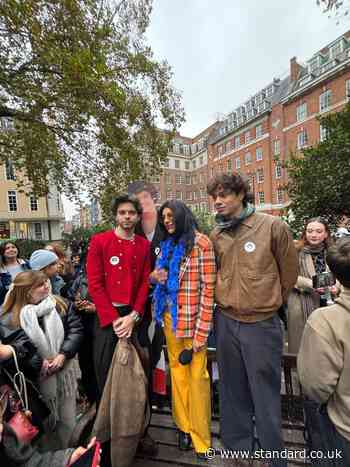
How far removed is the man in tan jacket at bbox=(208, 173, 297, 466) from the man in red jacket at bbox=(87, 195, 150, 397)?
2.14 feet

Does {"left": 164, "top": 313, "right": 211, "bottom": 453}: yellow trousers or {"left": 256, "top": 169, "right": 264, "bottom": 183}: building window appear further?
{"left": 256, "top": 169, "right": 264, "bottom": 183}: building window

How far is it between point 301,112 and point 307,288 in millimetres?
30293

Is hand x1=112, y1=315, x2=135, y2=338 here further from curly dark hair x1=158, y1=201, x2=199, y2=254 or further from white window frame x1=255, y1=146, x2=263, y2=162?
white window frame x1=255, y1=146, x2=263, y2=162

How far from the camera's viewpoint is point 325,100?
958 inches

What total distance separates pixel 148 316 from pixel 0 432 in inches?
46.0

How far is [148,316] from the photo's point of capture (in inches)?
85.7

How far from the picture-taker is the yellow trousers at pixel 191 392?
6.27ft

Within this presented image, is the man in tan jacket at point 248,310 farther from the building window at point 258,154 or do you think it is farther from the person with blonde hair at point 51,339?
the building window at point 258,154

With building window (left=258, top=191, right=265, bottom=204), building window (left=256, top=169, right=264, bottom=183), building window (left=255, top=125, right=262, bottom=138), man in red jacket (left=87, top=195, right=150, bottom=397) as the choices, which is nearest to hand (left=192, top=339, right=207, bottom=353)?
man in red jacket (left=87, top=195, right=150, bottom=397)

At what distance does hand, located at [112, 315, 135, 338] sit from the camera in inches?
73.2

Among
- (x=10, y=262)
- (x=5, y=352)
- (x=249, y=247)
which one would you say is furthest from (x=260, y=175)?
(x=5, y=352)

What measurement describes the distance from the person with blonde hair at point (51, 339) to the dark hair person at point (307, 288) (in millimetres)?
2150

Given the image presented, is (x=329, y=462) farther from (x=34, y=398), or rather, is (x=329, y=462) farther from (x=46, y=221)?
(x=46, y=221)

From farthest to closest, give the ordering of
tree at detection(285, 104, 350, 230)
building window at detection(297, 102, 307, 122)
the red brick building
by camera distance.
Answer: building window at detection(297, 102, 307, 122)
the red brick building
tree at detection(285, 104, 350, 230)
